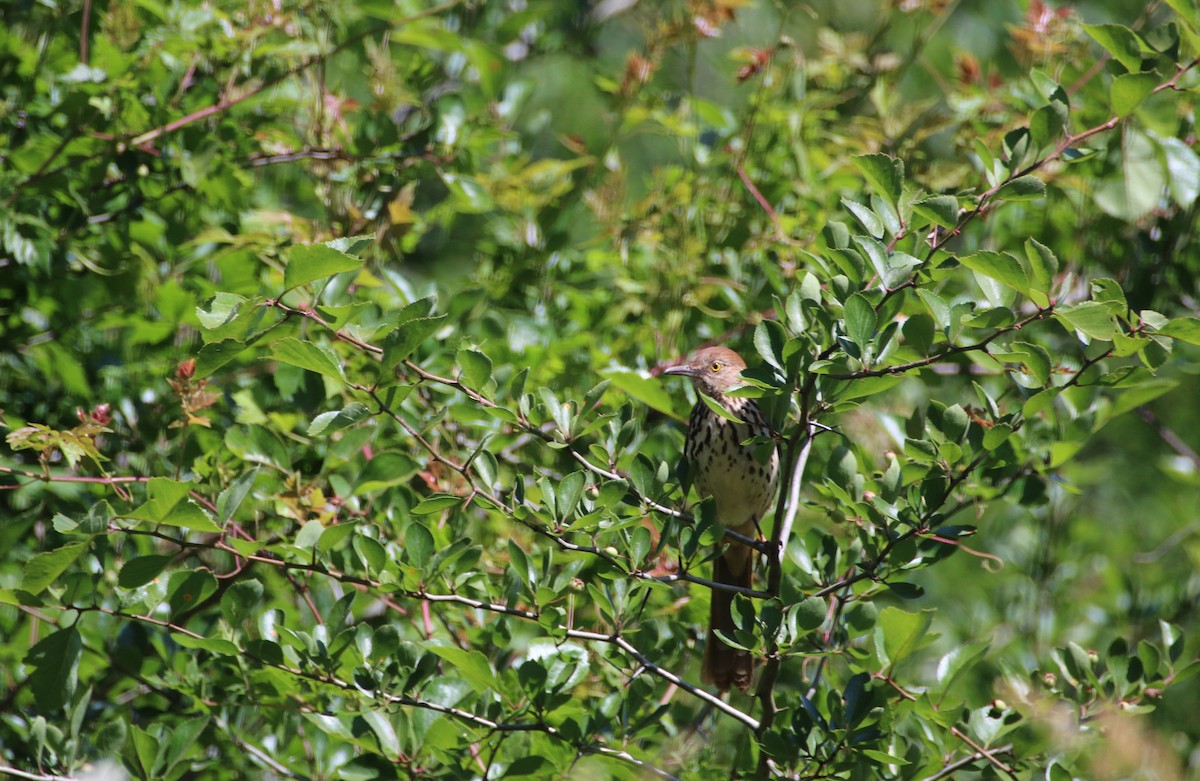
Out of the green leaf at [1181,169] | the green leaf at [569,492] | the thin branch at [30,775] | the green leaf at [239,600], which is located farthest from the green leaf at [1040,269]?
the thin branch at [30,775]

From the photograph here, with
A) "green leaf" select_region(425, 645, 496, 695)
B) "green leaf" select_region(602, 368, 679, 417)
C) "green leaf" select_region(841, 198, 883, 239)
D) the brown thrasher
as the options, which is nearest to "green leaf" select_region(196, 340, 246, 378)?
"green leaf" select_region(425, 645, 496, 695)

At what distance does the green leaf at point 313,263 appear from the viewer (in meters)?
1.69

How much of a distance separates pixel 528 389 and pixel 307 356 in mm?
939

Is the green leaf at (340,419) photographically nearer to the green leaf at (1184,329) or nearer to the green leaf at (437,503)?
the green leaf at (437,503)

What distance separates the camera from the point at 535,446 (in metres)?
3.08

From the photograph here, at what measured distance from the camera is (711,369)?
3066mm

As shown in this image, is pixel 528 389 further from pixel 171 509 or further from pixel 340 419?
pixel 171 509

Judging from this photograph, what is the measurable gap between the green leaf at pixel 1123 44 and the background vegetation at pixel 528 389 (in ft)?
0.04

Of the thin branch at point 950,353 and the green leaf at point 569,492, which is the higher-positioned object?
the thin branch at point 950,353

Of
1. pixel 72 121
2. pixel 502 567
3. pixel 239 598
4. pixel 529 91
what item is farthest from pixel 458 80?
pixel 239 598

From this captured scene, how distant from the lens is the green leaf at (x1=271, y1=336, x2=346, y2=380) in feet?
6.05

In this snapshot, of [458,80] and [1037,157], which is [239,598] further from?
[458,80]

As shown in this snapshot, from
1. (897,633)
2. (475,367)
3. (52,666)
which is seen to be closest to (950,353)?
(897,633)

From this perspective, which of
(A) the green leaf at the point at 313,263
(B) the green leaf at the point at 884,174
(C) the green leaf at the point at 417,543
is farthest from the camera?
(C) the green leaf at the point at 417,543
